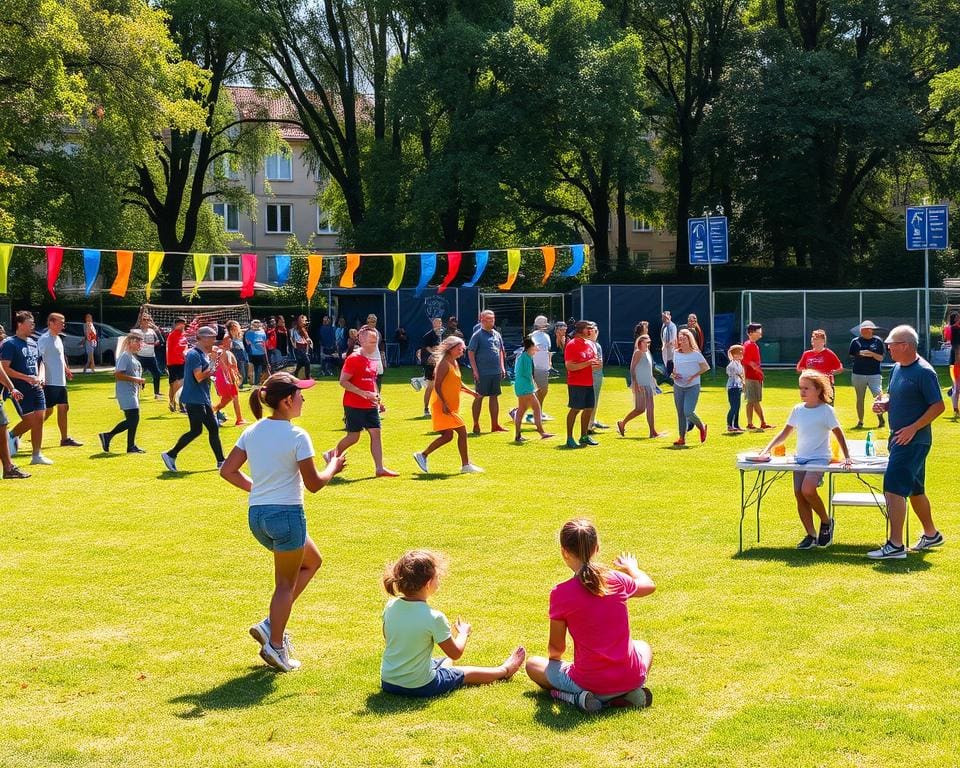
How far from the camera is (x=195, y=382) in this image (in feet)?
44.9

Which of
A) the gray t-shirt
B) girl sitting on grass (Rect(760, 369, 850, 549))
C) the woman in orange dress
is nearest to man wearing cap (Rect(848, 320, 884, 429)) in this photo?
the woman in orange dress

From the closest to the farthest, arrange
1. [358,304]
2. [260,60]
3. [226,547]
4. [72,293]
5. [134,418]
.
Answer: [226,547]
[134,418]
[358,304]
[260,60]
[72,293]

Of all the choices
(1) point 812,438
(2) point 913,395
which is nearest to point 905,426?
(2) point 913,395

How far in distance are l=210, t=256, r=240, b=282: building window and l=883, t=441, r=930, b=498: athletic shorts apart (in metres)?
53.8

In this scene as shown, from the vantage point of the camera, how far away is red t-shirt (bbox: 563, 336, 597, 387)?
15.4 meters

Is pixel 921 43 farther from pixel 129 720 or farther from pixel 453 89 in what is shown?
pixel 129 720

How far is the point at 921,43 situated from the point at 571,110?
1398cm

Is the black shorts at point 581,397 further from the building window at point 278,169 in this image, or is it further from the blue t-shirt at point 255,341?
the building window at point 278,169

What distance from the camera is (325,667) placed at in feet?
20.6

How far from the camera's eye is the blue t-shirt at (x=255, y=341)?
2694cm

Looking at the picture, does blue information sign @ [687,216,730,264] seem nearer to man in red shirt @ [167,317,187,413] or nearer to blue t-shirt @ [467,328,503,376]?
man in red shirt @ [167,317,187,413]

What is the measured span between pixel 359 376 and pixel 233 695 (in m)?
6.90

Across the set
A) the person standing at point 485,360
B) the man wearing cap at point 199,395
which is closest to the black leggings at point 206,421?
the man wearing cap at point 199,395

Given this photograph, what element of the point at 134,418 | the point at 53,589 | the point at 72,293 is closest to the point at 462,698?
the point at 53,589
